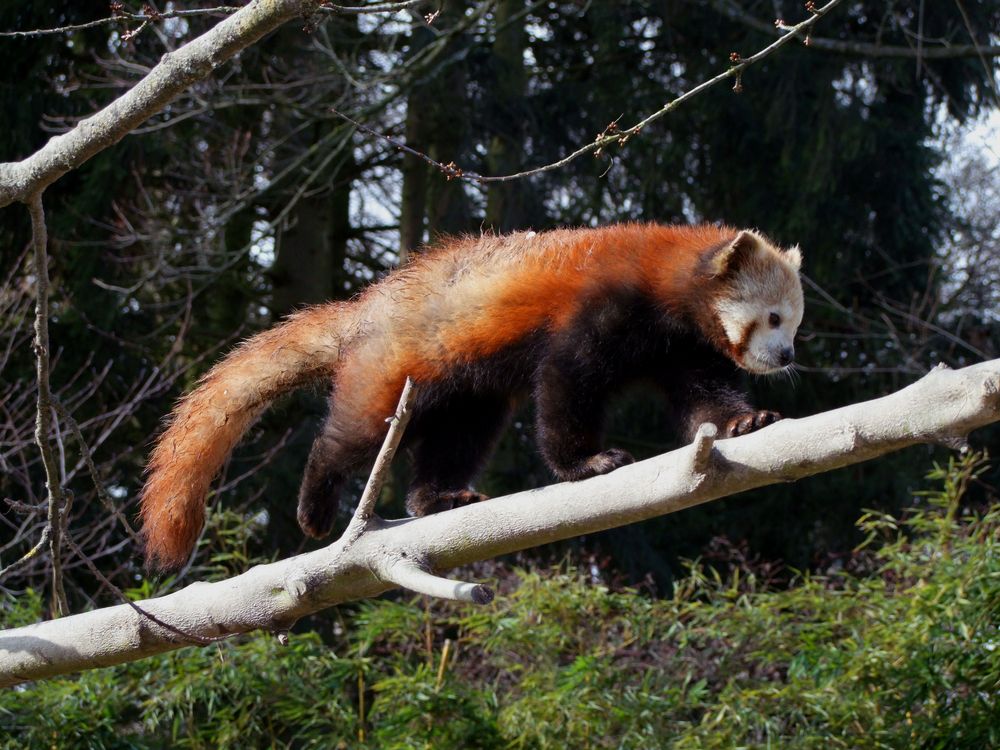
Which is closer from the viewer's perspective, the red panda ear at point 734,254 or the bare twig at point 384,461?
the bare twig at point 384,461

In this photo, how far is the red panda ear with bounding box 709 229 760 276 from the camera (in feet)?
14.6

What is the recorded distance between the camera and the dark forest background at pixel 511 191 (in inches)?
351

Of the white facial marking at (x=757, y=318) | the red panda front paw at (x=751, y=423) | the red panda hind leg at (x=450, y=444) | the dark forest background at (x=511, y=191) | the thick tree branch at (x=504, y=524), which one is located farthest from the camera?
the dark forest background at (x=511, y=191)

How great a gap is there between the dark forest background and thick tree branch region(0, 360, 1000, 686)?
4.95 m

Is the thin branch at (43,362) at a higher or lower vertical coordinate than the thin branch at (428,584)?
higher

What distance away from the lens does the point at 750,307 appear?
445cm

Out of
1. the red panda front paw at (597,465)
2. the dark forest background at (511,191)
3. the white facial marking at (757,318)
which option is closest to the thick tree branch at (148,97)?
the red panda front paw at (597,465)

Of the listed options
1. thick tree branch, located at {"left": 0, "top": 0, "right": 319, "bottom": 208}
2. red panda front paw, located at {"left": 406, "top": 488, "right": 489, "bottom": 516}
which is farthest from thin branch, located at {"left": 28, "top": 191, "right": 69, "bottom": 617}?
red panda front paw, located at {"left": 406, "top": 488, "right": 489, "bottom": 516}

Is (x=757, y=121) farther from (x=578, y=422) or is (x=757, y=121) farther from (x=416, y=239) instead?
(x=578, y=422)

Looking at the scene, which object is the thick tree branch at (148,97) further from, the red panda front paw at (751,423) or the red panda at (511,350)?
the red panda front paw at (751,423)

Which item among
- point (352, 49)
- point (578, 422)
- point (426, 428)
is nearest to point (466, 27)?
point (352, 49)

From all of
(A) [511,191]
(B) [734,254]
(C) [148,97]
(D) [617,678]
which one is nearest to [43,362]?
(C) [148,97]

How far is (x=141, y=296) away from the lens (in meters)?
9.67

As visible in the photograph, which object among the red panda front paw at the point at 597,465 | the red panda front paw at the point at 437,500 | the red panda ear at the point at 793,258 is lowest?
the red panda front paw at the point at 437,500
